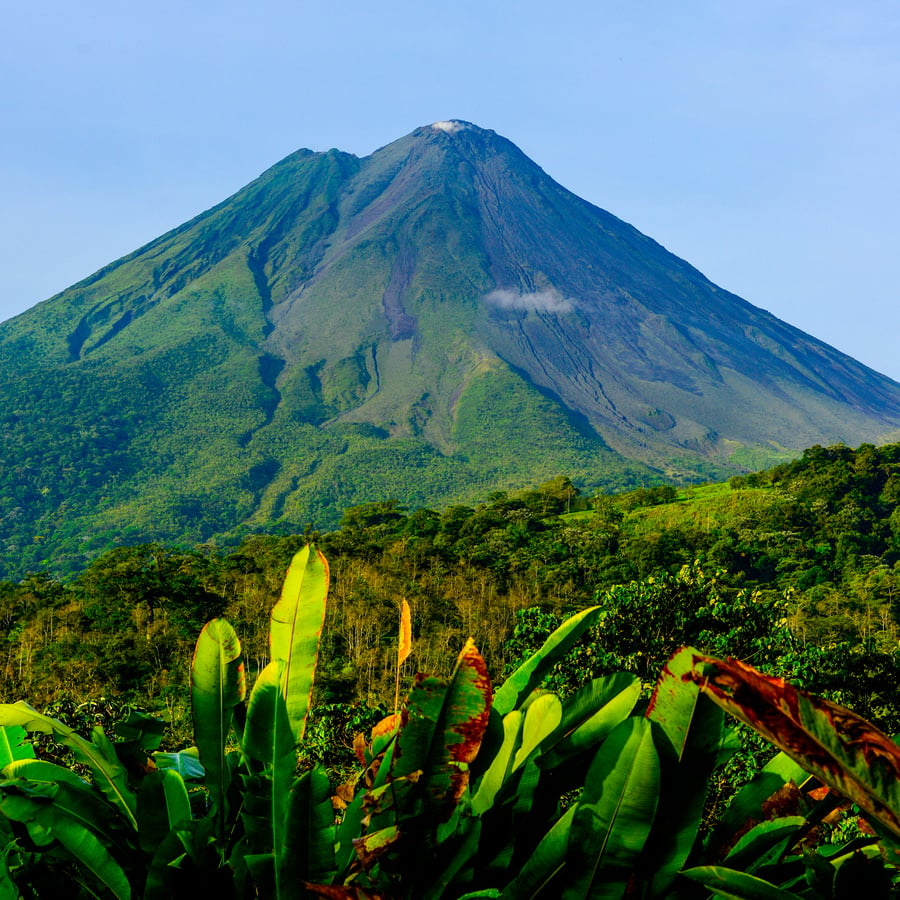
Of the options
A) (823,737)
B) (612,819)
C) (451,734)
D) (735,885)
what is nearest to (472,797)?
(451,734)

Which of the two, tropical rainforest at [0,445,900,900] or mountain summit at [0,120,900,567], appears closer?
tropical rainforest at [0,445,900,900]

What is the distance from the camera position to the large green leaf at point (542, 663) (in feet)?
4.09

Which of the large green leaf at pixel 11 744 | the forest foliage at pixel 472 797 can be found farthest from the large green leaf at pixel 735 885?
the large green leaf at pixel 11 744

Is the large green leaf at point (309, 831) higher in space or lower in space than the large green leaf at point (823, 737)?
lower

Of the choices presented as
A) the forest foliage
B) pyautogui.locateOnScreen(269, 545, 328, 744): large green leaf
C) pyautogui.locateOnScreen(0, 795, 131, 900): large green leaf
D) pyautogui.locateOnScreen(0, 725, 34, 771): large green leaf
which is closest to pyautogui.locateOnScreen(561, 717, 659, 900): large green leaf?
the forest foliage

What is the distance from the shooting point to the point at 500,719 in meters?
1.17

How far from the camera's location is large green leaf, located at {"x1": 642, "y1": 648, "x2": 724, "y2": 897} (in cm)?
92

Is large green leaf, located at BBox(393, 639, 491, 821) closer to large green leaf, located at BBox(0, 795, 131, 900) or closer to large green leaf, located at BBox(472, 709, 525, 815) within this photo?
large green leaf, located at BBox(472, 709, 525, 815)

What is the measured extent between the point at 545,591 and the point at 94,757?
24.9 meters

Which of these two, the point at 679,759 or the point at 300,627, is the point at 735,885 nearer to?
the point at 679,759

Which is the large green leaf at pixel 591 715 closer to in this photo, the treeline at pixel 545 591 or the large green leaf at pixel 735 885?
the large green leaf at pixel 735 885

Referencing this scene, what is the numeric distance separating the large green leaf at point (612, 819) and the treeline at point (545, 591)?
7.85 meters

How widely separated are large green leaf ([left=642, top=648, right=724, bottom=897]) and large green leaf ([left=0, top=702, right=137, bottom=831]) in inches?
26.6

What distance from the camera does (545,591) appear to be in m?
25.6
